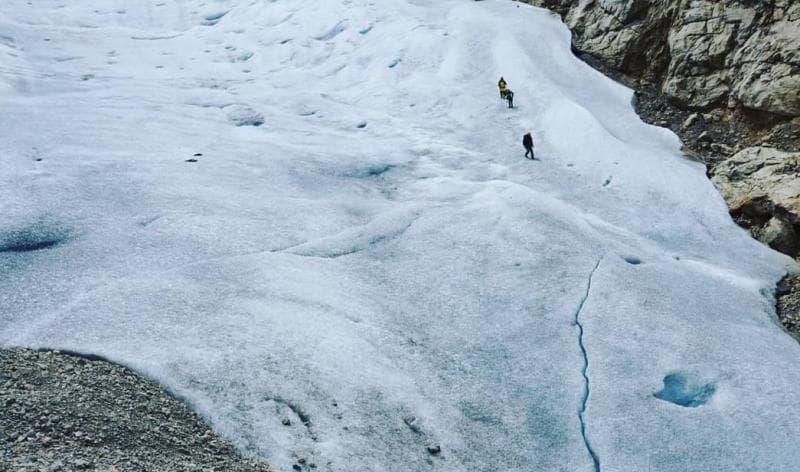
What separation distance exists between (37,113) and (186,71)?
832 centimetres

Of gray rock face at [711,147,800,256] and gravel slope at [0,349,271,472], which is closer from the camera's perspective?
gravel slope at [0,349,271,472]

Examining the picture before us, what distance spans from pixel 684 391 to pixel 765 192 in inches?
346

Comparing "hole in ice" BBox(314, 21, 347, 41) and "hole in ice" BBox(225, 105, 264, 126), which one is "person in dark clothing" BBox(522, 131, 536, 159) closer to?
"hole in ice" BBox(225, 105, 264, 126)

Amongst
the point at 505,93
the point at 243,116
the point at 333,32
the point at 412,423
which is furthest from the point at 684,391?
the point at 333,32

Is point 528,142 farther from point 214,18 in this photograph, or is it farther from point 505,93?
point 214,18

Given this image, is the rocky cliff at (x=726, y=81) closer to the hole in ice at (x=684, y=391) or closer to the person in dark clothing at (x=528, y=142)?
the person in dark clothing at (x=528, y=142)

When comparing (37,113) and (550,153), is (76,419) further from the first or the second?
(550,153)

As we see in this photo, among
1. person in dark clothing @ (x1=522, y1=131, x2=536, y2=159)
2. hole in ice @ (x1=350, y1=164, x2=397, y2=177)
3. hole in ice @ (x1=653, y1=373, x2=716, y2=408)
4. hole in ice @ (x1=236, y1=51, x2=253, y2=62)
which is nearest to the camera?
hole in ice @ (x1=653, y1=373, x2=716, y2=408)

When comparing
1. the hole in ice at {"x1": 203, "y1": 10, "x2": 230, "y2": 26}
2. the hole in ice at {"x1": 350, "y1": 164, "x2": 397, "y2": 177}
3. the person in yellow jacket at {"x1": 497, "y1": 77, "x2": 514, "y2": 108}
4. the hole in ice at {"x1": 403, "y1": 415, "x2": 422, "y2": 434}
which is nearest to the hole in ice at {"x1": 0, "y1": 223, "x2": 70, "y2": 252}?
the hole in ice at {"x1": 350, "y1": 164, "x2": 397, "y2": 177}

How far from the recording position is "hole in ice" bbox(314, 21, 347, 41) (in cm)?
2756

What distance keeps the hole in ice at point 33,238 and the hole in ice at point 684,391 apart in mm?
12892

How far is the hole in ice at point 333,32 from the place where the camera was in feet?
90.4

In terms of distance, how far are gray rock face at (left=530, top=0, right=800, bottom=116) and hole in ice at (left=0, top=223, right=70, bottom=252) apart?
21467 mm

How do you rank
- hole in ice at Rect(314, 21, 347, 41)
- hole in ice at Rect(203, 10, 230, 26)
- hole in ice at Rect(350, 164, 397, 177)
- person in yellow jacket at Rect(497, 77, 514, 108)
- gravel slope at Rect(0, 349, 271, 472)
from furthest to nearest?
1. hole in ice at Rect(203, 10, 230, 26)
2. hole in ice at Rect(314, 21, 347, 41)
3. person in yellow jacket at Rect(497, 77, 514, 108)
4. hole in ice at Rect(350, 164, 397, 177)
5. gravel slope at Rect(0, 349, 271, 472)
